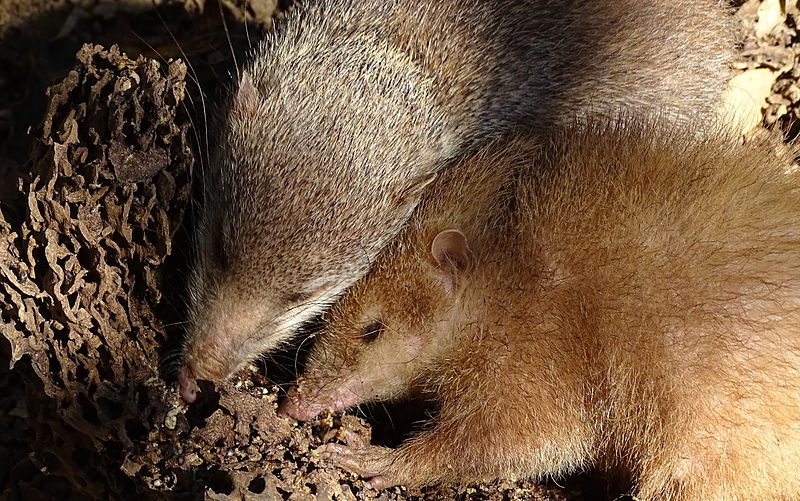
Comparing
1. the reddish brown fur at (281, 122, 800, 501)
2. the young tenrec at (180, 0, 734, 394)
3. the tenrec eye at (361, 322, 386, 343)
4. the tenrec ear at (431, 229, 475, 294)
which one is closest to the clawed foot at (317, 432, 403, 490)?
the reddish brown fur at (281, 122, 800, 501)

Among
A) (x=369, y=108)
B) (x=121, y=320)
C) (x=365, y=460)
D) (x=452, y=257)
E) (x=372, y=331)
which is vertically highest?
(x=369, y=108)

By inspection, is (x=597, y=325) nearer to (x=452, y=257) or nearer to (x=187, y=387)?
(x=452, y=257)

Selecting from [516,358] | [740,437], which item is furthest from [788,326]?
[516,358]

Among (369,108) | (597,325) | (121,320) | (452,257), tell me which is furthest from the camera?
(369,108)

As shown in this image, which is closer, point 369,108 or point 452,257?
point 452,257

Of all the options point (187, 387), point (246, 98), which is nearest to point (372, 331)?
point (187, 387)

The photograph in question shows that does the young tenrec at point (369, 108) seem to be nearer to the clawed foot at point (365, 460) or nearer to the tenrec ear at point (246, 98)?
the tenrec ear at point (246, 98)

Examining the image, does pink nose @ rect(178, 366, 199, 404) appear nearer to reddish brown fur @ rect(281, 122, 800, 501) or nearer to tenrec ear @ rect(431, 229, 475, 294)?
reddish brown fur @ rect(281, 122, 800, 501)

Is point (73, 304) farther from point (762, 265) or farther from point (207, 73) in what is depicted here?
point (762, 265)
